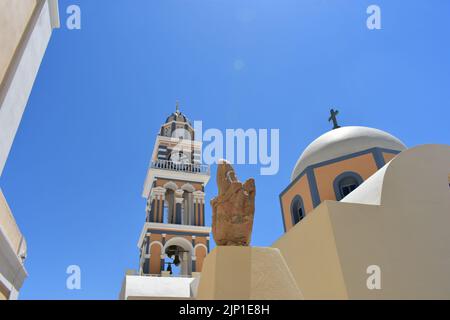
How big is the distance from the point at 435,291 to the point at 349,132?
20.9 ft

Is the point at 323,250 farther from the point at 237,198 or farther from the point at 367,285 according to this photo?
the point at 237,198

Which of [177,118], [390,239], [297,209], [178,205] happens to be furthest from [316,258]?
[177,118]

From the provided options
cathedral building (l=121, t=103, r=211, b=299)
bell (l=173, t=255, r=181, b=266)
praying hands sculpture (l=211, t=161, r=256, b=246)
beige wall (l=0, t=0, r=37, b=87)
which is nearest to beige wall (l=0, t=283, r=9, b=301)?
beige wall (l=0, t=0, r=37, b=87)

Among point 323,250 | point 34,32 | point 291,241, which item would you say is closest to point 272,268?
point 323,250

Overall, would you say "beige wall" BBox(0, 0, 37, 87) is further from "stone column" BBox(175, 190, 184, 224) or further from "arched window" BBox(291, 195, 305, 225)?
"stone column" BBox(175, 190, 184, 224)

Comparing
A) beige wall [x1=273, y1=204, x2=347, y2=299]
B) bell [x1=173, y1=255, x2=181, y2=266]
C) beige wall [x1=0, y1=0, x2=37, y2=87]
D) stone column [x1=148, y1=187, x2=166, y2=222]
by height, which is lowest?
beige wall [x1=273, y1=204, x2=347, y2=299]

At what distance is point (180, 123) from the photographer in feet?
64.7

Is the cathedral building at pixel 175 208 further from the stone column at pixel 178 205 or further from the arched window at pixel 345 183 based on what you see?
the arched window at pixel 345 183

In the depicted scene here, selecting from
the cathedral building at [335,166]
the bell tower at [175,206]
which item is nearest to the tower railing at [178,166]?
the bell tower at [175,206]

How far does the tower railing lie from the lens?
55.9ft

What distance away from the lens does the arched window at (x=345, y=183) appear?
1039 cm

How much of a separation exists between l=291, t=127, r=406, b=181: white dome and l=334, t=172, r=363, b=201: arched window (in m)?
0.79

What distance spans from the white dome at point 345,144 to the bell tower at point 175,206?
238 inches

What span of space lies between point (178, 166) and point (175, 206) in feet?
7.28
